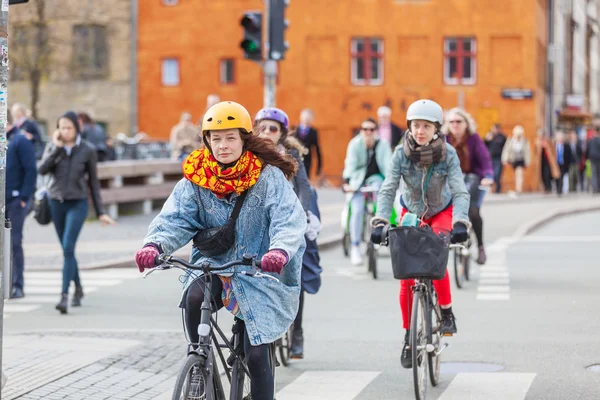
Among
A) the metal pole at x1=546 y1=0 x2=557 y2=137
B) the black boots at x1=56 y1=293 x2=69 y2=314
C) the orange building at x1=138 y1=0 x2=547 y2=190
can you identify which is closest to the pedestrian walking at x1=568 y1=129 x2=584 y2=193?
the orange building at x1=138 y1=0 x2=547 y2=190

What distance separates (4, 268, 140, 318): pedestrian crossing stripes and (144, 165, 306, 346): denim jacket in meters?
6.46

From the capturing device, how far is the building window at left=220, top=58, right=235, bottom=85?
1905 inches

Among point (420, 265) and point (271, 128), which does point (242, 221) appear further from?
point (271, 128)

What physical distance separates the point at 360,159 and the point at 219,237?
10015 mm

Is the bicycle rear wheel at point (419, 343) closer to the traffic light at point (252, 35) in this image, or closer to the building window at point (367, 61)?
the traffic light at point (252, 35)

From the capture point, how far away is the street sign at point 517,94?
148 feet

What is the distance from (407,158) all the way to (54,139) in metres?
4.81

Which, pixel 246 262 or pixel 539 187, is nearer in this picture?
pixel 246 262

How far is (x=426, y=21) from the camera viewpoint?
151 feet

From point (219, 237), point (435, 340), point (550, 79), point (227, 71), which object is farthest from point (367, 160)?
point (550, 79)

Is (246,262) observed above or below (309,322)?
above

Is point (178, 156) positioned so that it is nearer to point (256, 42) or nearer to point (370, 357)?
point (256, 42)

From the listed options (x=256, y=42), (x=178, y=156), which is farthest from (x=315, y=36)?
(x=256, y=42)

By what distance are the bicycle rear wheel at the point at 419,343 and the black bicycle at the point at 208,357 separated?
1.47m
